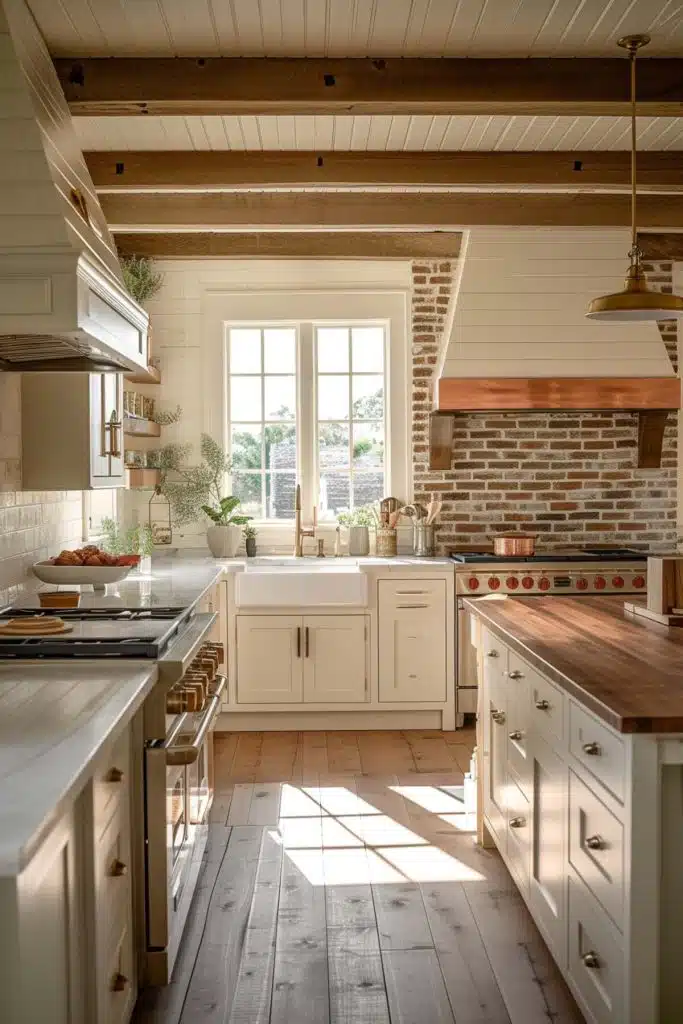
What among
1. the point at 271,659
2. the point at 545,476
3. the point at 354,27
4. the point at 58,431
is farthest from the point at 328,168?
the point at 271,659

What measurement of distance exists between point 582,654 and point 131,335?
77.8 inches

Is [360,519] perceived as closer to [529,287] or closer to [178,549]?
[178,549]

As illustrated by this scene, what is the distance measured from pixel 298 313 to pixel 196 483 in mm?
1333

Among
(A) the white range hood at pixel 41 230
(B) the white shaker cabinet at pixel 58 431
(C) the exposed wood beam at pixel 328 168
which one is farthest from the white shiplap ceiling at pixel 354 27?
(B) the white shaker cabinet at pixel 58 431

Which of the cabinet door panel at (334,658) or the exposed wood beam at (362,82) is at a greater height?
the exposed wood beam at (362,82)

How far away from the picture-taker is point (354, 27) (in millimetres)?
3668

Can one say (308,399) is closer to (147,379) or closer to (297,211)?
(147,379)

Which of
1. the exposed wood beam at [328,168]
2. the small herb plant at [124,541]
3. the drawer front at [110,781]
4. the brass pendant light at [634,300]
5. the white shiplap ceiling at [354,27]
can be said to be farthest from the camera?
the small herb plant at [124,541]

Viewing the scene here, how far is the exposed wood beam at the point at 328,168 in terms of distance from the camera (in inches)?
195

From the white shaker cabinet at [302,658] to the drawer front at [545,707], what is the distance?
8.99 feet

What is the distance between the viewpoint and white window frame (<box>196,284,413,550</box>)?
6.73 metres

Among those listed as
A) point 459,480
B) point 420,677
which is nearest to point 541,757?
point 420,677

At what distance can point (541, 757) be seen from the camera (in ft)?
9.95

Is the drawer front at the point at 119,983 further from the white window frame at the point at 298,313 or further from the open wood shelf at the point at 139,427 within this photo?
the white window frame at the point at 298,313
